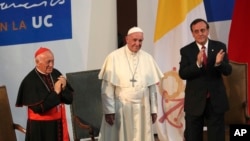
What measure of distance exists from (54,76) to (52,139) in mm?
528

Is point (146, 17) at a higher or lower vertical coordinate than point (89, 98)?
higher

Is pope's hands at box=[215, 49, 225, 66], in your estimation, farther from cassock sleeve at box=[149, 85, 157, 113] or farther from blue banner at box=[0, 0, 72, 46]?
blue banner at box=[0, 0, 72, 46]

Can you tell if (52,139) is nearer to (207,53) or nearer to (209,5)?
(207,53)

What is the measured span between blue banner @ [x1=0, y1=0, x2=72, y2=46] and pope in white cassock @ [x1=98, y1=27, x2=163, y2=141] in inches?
53.9

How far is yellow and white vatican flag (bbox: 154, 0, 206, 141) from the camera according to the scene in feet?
18.1

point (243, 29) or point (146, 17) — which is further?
point (146, 17)

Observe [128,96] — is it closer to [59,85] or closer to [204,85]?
[204,85]

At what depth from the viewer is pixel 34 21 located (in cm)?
A: 547

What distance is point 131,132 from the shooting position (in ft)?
14.4

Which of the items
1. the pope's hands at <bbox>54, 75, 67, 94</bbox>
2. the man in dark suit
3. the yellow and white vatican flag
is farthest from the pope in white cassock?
the yellow and white vatican flag

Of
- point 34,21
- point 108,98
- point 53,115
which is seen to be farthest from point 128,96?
point 34,21

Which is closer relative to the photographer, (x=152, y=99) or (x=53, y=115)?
(x=53, y=115)

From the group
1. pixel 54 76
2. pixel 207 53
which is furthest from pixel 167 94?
pixel 54 76

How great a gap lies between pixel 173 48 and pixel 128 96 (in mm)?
1464
